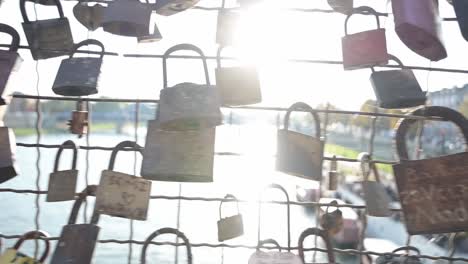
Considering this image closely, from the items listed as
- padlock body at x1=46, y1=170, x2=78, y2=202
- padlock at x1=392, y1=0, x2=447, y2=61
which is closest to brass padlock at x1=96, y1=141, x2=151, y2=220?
padlock body at x1=46, y1=170, x2=78, y2=202

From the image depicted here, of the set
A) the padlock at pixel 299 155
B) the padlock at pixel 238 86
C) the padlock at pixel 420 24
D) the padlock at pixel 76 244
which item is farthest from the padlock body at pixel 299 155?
the padlock at pixel 76 244

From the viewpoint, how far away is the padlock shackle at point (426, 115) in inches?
45.9

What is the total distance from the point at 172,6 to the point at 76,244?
576mm

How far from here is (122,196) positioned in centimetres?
Answer: 113

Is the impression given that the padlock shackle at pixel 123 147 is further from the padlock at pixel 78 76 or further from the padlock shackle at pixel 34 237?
the padlock shackle at pixel 34 237

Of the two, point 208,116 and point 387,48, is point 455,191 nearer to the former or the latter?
point 387,48

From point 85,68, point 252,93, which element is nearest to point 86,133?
point 85,68

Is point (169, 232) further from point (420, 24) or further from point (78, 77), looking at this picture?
point (420, 24)

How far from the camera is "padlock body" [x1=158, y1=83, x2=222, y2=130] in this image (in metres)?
1.02

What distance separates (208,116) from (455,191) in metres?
0.59

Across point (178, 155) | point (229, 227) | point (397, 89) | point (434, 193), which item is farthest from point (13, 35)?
point (434, 193)

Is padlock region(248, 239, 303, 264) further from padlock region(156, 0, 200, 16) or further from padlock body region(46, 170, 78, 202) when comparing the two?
padlock region(156, 0, 200, 16)

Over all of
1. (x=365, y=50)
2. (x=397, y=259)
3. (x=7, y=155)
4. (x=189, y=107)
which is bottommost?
(x=397, y=259)

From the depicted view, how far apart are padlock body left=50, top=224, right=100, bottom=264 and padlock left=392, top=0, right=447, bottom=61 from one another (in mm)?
828
